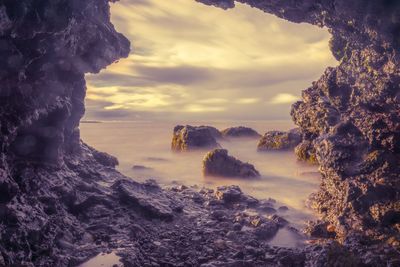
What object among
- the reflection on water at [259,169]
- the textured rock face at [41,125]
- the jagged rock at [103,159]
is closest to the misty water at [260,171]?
A: the reflection on water at [259,169]

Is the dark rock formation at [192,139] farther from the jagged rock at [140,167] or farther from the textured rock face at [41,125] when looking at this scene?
the textured rock face at [41,125]

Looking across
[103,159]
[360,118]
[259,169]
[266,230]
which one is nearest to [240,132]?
[259,169]

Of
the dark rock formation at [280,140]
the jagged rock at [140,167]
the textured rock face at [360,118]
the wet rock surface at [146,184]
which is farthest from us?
the dark rock formation at [280,140]

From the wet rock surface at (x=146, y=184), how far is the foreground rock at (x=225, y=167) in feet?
17.1

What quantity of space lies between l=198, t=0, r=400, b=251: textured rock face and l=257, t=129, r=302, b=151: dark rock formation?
11971mm

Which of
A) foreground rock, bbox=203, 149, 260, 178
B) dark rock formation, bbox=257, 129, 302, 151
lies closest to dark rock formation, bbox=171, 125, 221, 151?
dark rock formation, bbox=257, 129, 302, 151

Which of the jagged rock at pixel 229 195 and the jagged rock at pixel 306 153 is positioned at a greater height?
the jagged rock at pixel 306 153

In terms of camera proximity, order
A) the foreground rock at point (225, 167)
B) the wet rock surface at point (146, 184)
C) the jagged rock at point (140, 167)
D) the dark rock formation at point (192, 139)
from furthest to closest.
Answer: the dark rock formation at point (192, 139) → the jagged rock at point (140, 167) → the foreground rock at point (225, 167) → the wet rock surface at point (146, 184)

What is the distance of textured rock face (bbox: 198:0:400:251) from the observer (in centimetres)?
986

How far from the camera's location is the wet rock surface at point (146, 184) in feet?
26.0

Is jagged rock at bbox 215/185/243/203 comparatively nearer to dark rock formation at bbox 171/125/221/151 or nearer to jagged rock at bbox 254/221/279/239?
jagged rock at bbox 254/221/279/239

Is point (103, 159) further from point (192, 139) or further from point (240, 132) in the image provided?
point (240, 132)

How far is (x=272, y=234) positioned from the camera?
434 inches

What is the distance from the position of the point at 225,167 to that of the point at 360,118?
967cm
